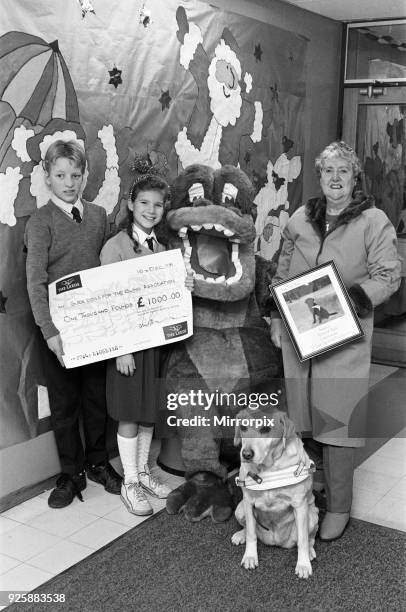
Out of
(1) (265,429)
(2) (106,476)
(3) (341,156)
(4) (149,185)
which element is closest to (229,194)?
(4) (149,185)

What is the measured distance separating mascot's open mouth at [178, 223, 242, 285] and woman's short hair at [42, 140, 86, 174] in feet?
1.60

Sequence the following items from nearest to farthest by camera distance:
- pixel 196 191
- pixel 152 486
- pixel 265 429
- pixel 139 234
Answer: pixel 265 429
pixel 139 234
pixel 196 191
pixel 152 486

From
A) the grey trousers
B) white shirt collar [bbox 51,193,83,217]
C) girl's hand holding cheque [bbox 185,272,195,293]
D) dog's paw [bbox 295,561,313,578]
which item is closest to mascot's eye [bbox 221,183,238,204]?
girl's hand holding cheque [bbox 185,272,195,293]

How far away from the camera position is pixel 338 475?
275 centimetres

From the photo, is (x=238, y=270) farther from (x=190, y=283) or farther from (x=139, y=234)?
(x=139, y=234)

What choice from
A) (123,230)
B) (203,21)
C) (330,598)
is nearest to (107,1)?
(203,21)

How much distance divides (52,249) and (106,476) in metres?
1.03

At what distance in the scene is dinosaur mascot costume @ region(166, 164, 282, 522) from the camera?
9.70ft

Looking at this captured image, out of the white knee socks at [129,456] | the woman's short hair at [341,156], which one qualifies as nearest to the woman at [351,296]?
the woman's short hair at [341,156]

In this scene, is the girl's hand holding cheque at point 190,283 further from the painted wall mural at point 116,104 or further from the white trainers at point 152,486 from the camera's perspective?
the white trainers at point 152,486

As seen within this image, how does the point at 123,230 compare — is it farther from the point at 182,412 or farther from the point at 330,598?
the point at 330,598

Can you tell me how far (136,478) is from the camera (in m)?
3.01

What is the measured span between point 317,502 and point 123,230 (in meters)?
1.34

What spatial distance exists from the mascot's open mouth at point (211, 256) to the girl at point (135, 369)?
10 centimetres
